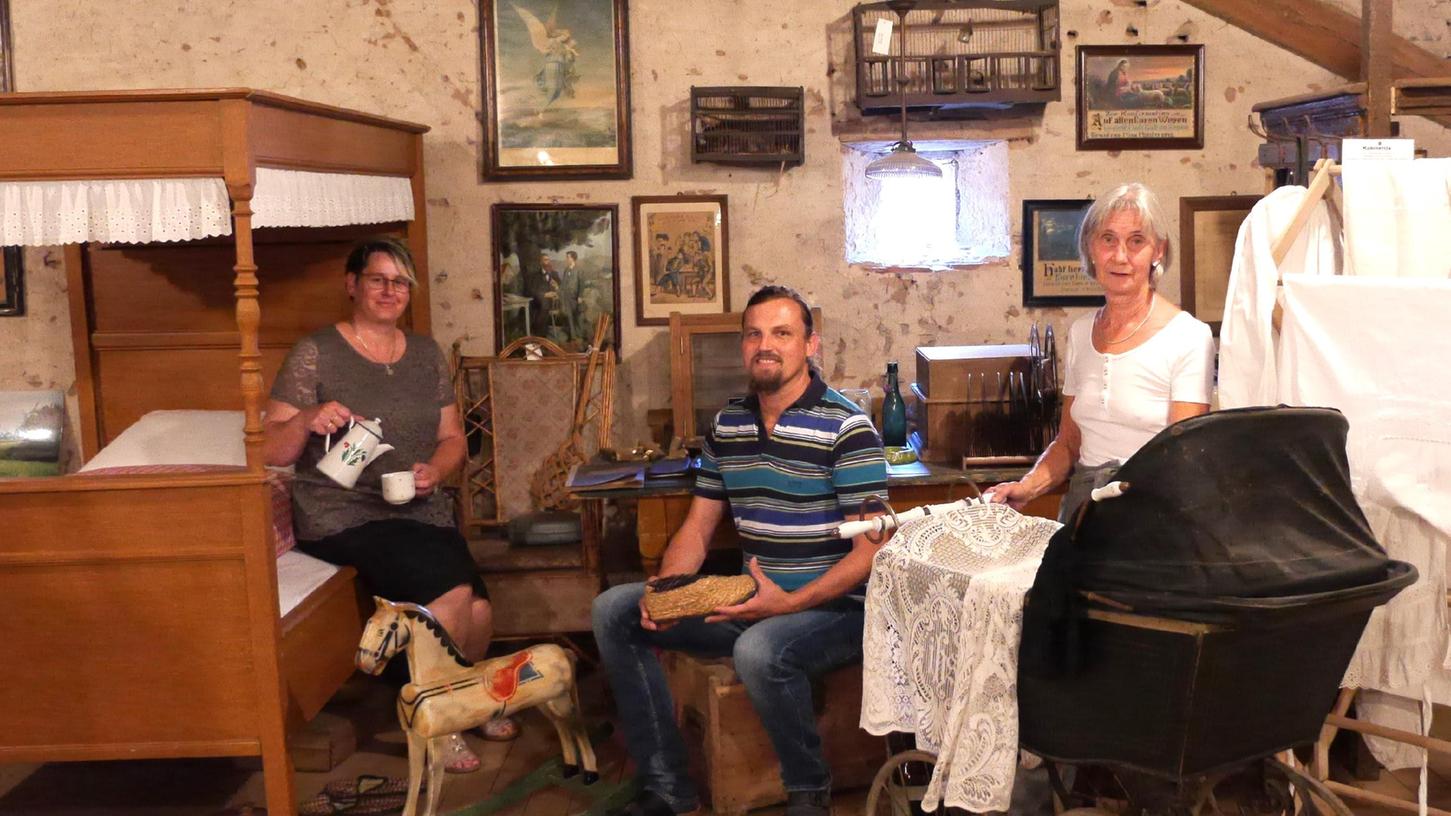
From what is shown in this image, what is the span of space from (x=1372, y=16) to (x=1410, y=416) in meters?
1.40

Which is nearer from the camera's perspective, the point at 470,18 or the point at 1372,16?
the point at 1372,16

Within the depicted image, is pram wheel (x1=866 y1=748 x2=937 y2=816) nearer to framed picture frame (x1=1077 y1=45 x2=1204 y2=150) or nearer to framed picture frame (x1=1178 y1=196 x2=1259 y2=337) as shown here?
framed picture frame (x1=1178 y1=196 x2=1259 y2=337)

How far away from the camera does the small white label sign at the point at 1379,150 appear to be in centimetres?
355

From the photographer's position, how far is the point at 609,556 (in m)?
5.12

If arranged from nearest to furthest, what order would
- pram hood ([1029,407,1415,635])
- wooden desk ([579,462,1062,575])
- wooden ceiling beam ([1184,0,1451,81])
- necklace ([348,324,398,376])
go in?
pram hood ([1029,407,1415,635]) → wooden desk ([579,462,1062,575]) → necklace ([348,324,398,376]) → wooden ceiling beam ([1184,0,1451,81])

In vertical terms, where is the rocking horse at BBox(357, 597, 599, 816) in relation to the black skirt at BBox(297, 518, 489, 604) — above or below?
below

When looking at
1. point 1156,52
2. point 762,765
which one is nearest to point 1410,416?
point 762,765

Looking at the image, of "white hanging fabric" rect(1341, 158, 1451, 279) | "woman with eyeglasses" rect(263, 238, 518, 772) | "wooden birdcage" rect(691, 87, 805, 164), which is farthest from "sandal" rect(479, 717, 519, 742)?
"white hanging fabric" rect(1341, 158, 1451, 279)

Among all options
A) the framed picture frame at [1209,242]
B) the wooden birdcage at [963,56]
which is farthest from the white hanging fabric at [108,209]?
the framed picture frame at [1209,242]

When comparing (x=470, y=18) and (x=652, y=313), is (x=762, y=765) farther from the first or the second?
(x=470, y=18)

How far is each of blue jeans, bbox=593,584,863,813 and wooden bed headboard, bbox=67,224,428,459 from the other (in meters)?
1.97

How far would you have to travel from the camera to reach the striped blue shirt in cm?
369

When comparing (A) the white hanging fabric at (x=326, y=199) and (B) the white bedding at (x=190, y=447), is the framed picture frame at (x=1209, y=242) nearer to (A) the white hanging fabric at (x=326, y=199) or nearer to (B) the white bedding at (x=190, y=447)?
(A) the white hanging fabric at (x=326, y=199)

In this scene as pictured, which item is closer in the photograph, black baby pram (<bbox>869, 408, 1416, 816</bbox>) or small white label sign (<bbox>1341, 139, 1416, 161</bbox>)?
black baby pram (<bbox>869, 408, 1416, 816</bbox>)
